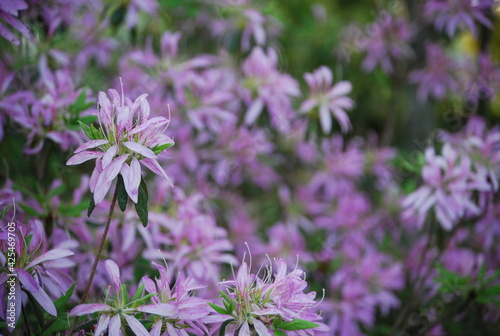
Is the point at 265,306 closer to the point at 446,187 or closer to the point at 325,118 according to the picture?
the point at 446,187

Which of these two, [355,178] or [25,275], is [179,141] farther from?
[25,275]

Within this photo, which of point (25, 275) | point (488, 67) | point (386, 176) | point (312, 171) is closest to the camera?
point (25, 275)

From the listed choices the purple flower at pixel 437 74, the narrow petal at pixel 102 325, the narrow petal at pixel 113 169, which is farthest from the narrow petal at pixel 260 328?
the purple flower at pixel 437 74

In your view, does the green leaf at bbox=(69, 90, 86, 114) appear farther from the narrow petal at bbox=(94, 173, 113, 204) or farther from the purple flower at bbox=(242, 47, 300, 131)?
the purple flower at bbox=(242, 47, 300, 131)

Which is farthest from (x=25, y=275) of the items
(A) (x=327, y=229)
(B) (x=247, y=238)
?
(A) (x=327, y=229)

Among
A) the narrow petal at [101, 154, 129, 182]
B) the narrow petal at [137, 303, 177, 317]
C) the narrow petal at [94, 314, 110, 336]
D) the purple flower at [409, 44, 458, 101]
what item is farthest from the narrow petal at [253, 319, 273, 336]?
the purple flower at [409, 44, 458, 101]

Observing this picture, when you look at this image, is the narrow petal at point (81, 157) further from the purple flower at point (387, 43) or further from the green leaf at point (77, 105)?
the purple flower at point (387, 43)

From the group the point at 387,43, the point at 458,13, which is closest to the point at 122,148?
the point at 458,13

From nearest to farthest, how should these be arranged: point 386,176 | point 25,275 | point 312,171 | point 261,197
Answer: point 25,275
point 386,176
point 312,171
point 261,197
